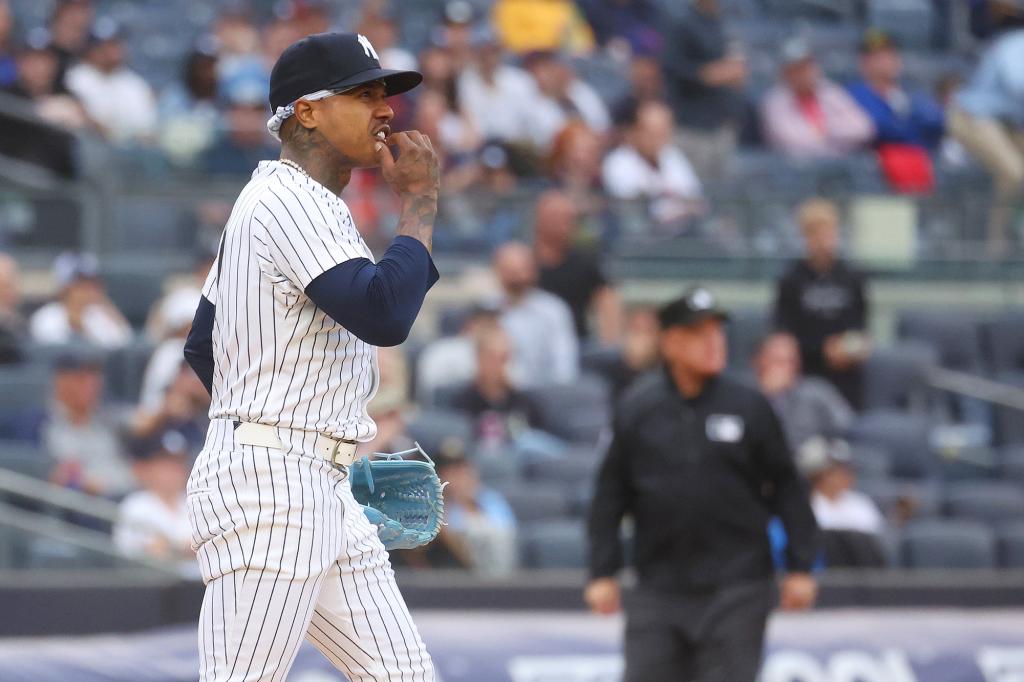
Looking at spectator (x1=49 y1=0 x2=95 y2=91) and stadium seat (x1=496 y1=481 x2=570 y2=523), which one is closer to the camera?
stadium seat (x1=496 y1=481 x2=570 y2=523)

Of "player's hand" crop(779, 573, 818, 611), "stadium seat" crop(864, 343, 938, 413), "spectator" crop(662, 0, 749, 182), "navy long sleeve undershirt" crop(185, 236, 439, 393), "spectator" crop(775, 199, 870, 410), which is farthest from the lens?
"spectator" crop(662, 0, 749, 182)

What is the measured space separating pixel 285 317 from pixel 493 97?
8.63 metres

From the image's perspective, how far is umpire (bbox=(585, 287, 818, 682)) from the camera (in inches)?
231

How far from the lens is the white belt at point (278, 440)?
3631 mm

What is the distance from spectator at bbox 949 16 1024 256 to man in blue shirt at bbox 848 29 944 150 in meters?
0.65

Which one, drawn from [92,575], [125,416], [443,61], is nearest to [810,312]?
[443,61]

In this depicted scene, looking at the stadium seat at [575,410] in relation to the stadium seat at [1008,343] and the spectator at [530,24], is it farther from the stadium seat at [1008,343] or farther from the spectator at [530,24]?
the spectator at [530,24]

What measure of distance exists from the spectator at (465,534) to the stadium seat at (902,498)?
6.82 ft

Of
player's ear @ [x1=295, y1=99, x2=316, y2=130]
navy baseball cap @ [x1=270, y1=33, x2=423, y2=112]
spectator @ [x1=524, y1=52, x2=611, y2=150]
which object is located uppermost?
spectator @ [x1=524, y1=52, x2=611, y2=150]

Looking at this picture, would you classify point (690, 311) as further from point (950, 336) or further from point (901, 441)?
point (950, 336)

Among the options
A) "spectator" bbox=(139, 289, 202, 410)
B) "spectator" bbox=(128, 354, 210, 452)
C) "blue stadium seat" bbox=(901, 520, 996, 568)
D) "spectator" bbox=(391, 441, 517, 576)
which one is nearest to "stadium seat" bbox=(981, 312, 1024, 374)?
"blue stadium seat" bbox=(901, 520, 996, 568)

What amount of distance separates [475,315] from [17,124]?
3365mm

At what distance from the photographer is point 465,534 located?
8.17 meters

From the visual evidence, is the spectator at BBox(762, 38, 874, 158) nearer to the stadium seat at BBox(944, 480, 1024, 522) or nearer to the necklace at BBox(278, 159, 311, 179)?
the stadium seat at BBox(944, 480, 1024, 522)
